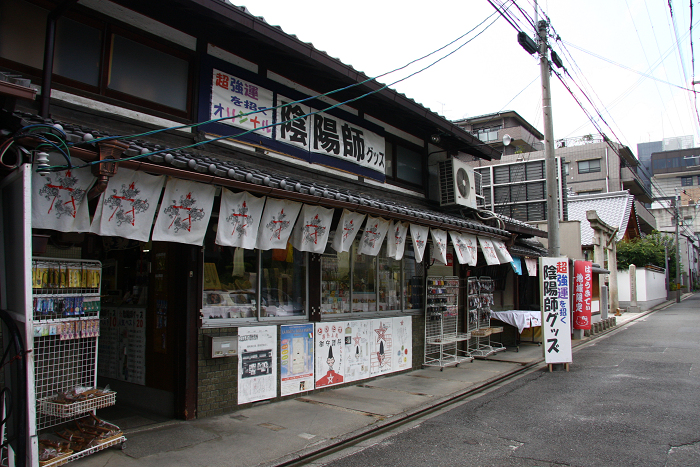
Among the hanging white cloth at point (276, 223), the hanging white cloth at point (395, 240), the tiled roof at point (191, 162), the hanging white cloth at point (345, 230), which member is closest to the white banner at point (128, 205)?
the tiled roof at point (191, 162)

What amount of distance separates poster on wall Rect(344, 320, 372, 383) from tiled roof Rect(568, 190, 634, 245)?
92.6 feet

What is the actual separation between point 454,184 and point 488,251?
208 centimetres

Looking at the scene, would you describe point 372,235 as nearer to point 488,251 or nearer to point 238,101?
point 238,101

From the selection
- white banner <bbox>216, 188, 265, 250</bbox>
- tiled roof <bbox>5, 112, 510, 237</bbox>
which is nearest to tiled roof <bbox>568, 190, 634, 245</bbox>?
tiled roof <bbox>5, 112, 510, 237</bbox>

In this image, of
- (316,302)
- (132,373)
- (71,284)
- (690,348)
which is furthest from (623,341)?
(71,284)

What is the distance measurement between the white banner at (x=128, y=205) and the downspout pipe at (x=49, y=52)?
1.11m

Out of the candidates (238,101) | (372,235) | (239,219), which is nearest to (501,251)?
(372,235)

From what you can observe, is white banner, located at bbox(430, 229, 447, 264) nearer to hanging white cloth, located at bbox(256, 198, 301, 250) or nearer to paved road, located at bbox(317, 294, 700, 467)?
paved road, located at bbox(317, 294, 700, 467)

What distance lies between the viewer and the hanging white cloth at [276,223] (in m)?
7.14

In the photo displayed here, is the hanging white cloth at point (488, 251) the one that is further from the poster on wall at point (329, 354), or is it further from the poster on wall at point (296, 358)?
the poster on wall at point (296, 358)

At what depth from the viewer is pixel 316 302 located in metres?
8.84

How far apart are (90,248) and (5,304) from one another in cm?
284

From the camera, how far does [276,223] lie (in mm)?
7297

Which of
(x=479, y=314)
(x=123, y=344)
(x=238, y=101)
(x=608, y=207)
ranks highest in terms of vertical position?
(x=608, y=207)
